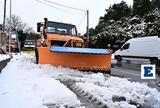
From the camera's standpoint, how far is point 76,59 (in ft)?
51.5

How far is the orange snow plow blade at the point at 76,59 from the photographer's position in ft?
51.0

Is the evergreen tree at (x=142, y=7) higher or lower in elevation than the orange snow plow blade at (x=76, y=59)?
higher

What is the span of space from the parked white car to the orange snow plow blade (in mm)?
9841

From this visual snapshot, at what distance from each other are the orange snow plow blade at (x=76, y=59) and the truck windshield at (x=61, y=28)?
144 inches

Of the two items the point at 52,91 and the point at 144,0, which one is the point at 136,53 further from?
the point at 144,0

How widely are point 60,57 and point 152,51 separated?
11.4 meters

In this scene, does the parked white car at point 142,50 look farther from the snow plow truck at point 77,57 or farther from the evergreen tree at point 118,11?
the evergreen tree at point 118,11

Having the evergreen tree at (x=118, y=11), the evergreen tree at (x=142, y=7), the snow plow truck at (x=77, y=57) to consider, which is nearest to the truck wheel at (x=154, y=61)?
the snow plow truck at (x=77, y=57)

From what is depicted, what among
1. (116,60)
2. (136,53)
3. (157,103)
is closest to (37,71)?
(157,103)

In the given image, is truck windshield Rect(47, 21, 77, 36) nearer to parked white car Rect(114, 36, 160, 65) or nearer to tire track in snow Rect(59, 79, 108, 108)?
parked white car Rect(114, 36, 160, 65)

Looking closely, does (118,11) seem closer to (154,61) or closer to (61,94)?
(154,61)

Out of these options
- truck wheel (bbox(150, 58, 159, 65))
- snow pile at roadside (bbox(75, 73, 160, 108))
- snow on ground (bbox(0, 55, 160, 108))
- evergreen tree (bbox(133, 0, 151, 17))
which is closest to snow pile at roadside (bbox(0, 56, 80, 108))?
snow on ground (bbox(0, 55, 160, 108))

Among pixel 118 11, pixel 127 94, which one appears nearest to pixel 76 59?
pixel 127 94

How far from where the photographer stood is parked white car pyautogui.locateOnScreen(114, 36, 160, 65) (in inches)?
988
